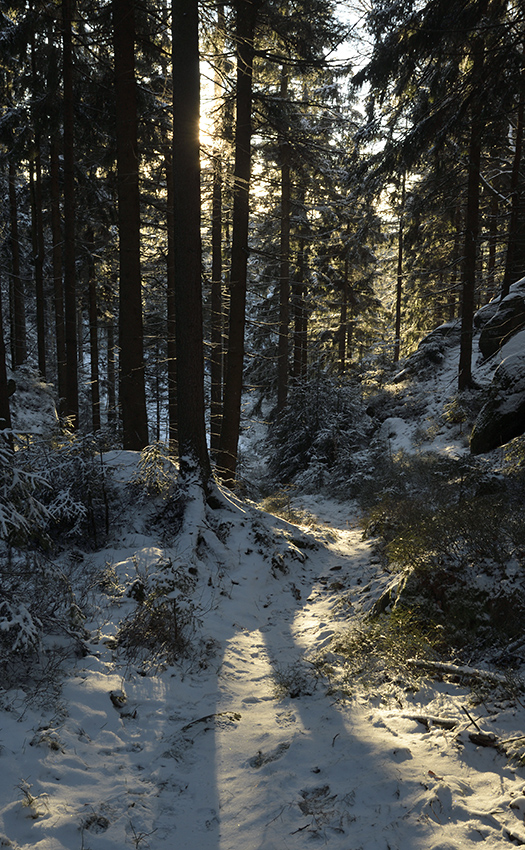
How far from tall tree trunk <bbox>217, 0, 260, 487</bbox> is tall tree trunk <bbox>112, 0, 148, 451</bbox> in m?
1.81

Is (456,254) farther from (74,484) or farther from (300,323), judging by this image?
(74,484)

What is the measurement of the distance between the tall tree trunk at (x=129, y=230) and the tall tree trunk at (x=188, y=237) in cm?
200

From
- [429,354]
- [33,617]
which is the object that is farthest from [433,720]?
[429,354]

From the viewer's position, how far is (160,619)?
4.49 metres

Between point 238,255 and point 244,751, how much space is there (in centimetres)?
859

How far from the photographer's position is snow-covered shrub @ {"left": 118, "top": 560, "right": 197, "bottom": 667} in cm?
419

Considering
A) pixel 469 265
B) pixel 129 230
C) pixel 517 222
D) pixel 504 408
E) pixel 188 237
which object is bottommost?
pixel 504 408

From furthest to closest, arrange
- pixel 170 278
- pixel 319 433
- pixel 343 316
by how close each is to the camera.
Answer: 1. pixel 343 316
2. pixel 319 433
3. pixel 170 278

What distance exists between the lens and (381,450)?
1396cm

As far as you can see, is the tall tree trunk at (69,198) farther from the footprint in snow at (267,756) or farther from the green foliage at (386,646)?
the footprint in snow at (267,756)

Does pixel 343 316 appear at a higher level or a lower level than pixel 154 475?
higher

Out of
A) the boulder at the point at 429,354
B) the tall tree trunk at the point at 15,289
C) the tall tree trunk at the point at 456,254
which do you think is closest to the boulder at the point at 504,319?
the tall tree trunk at the point at 456,254

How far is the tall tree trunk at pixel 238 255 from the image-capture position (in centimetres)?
896

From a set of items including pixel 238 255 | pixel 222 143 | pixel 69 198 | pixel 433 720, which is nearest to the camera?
pixel 433 720
